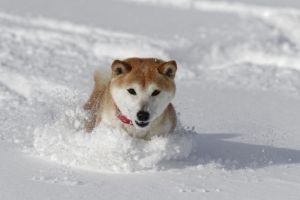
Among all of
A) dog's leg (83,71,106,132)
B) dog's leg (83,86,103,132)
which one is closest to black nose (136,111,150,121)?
dog's leg (83,71,106,132)

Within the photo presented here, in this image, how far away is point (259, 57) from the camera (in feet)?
27.5

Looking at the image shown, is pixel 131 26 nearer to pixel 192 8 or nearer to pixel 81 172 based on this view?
pixel 192 8

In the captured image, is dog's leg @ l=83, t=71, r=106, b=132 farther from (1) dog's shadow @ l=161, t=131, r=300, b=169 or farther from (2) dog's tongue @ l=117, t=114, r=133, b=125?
(1) dog's shadow @ l=161, t=131, r=300, b=169

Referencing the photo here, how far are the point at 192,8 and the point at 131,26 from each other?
75.8 inches

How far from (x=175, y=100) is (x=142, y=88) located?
196 centimetres

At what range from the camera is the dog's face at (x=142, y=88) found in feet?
14.5

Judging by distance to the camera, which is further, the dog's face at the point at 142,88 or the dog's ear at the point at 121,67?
the dog's ear at the point at 121,67

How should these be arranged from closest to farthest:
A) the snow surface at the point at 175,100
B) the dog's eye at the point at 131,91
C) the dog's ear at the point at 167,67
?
the snow surface at the point at 175,100 → the dog's eye at the point at 131,91 → the dog's ear at the point at 167,67

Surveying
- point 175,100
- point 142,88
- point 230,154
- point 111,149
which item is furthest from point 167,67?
point 175,100

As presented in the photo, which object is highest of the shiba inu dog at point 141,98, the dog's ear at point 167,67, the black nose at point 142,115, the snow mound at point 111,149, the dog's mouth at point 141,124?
the dog's ear at point 167,67

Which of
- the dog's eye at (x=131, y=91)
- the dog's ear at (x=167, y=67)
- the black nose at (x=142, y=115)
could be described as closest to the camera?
the black nose at (x=142, y=115)

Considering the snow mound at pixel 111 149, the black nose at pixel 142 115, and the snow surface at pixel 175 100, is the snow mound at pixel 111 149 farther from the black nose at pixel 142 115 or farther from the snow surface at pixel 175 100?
the black nose at pixel 142 115

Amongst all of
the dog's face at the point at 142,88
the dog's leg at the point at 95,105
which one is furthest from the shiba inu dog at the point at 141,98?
the dog's leg at the point at 95,105

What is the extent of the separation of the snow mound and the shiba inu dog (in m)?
0.08
